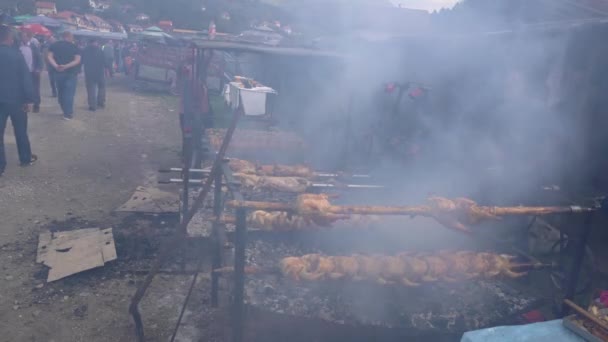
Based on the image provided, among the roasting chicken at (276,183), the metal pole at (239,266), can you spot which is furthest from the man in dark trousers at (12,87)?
the metal pole at (239,266)

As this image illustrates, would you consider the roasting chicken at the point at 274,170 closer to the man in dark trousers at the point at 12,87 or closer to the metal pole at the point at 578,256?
the metal pole at the point at 578,256

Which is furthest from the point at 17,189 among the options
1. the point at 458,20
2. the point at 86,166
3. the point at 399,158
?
the point at 458,20

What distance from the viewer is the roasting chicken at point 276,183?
4977 millimetres

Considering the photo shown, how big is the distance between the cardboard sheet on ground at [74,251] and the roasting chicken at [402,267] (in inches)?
102

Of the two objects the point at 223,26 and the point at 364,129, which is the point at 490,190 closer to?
the point at 364,129

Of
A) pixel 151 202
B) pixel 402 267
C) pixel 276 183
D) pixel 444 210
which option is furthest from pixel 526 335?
pixel 151 202

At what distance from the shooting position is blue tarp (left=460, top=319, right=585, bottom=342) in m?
2.59

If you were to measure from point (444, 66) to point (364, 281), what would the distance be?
530cm

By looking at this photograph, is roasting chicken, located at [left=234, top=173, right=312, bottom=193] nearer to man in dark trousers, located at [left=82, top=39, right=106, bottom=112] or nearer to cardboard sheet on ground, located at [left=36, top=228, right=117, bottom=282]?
cardboard sheet on ground, located at [left=36, top=228, right=117, bottom=282]

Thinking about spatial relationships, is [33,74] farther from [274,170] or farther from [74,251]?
[274,170]

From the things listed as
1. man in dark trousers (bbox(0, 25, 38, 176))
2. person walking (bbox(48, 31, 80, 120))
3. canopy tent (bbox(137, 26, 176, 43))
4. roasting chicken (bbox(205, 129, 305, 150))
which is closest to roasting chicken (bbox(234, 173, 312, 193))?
roasting chicken (bbox(205, 129, 305, 150))

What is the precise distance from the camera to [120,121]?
12.3m

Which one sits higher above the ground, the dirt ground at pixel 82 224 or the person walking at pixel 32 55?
the person walking at pixel 32 55

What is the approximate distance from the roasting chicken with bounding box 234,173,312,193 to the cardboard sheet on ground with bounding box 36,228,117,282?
5.94 feet
